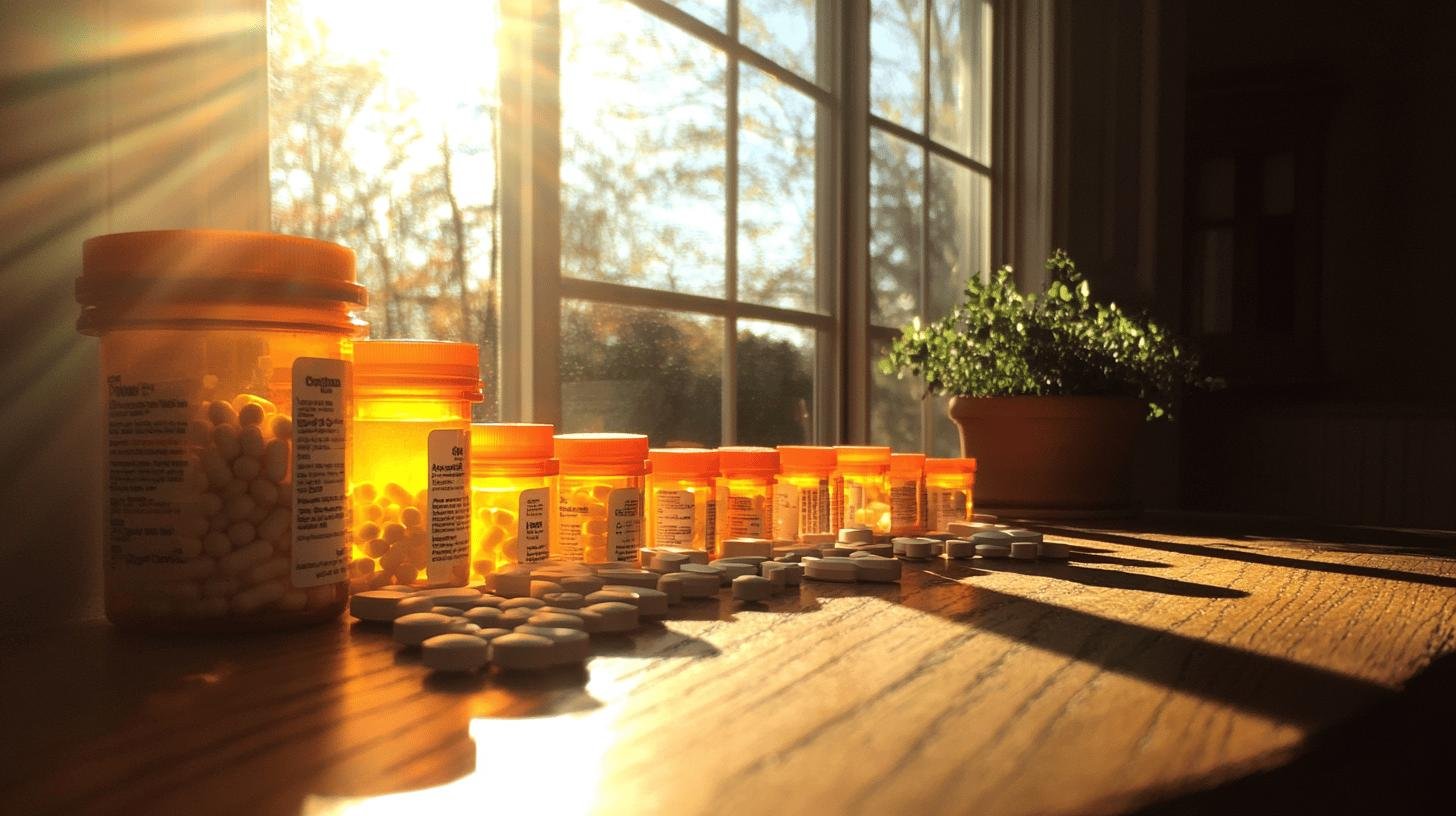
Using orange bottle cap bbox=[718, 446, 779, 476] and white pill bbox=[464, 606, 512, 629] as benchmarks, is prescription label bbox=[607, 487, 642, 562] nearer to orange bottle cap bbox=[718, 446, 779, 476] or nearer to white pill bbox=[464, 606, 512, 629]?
orange bottle cap bbox=[718, 446, 779, 476]

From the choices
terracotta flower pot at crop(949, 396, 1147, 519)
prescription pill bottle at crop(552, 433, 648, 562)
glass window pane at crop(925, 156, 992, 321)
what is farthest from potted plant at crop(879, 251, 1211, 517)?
prescription pill bottle at crop(552, 433, 648, 562)

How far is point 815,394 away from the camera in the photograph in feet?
5.98

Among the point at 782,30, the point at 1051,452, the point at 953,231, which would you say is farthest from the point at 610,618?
the point at 953,231

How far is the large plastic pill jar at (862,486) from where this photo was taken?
117 centimetres

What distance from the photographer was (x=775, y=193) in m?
1.68

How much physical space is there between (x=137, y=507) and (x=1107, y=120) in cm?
247

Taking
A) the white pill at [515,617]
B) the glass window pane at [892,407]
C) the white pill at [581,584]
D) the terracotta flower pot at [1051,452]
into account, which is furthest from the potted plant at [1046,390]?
the white pill at [515,617]

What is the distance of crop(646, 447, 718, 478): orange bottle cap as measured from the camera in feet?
3.07

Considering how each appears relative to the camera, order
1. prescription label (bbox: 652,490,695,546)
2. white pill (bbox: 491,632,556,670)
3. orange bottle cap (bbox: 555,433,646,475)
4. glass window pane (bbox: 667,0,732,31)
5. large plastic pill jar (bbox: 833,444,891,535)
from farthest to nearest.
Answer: glass window pane (bbox: 667,0,732,31)
large plastic pill jar (bbox: 833,444,891,535)
prescription label (bbox: 652,490,695,546)
orange bottle cap (bbox: 555,433,646,475)
white pill (bbox: 491,632,556,670)

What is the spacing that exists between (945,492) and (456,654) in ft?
2.76

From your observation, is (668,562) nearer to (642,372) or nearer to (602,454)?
(602,454)

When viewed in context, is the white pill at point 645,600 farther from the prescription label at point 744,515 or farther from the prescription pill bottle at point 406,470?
the prescription label at point 744,515

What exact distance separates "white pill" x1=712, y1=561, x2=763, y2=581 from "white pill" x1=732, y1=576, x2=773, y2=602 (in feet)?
0.15

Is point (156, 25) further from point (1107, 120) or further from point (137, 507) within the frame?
point (1107, 120)
